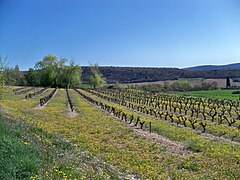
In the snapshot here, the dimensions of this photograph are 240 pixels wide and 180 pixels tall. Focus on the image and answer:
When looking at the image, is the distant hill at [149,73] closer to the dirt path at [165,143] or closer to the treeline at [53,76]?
the treeline at [53,76]

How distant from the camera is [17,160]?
A: 7.63 m

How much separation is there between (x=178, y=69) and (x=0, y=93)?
145m

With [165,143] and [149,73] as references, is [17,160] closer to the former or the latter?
[165,143]

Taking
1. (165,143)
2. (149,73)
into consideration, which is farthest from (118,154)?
(149,73)

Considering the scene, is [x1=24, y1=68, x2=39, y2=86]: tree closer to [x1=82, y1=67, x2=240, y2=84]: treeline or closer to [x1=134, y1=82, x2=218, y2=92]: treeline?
[x1=82, y1=67, x2=240, y2=84]: treeline

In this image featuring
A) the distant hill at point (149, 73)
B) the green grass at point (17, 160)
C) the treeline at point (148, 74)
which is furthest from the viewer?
the distant hill at point (149, 73)

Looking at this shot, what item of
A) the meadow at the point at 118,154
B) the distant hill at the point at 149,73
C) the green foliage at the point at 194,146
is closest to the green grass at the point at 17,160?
the meadow at the point at 118,154

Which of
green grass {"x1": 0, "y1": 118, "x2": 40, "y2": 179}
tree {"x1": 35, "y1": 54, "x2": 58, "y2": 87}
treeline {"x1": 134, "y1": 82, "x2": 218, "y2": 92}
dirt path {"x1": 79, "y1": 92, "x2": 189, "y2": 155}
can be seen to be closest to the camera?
green grass {"x1": 0, "y1": 118, "x2": 40, "y2": 179}

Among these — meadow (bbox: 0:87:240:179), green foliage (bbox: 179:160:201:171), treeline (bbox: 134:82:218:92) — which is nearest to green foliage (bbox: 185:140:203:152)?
meadow (bbox: 0:87:240:179)

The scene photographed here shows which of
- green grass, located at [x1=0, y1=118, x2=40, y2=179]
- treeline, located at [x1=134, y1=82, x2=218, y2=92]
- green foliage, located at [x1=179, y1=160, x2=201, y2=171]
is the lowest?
green foliage, located at [x1=179, y1=160, x2=201, y2=171]

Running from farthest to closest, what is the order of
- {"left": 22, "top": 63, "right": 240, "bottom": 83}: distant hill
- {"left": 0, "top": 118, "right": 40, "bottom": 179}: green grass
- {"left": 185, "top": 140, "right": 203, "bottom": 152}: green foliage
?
{"left": 22, "top": 63, "right": 240, "bottom": 83}: distant hill → {"left": 185, "top": 140, "right": 203, "bottom": 152}: green foliage → {"left": 0, "top": 118, "right": 40, "bottom": 179}: green grass

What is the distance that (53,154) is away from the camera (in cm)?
997

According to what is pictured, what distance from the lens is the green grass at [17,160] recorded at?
705cm

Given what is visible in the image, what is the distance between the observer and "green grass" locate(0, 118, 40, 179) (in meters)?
7.05
